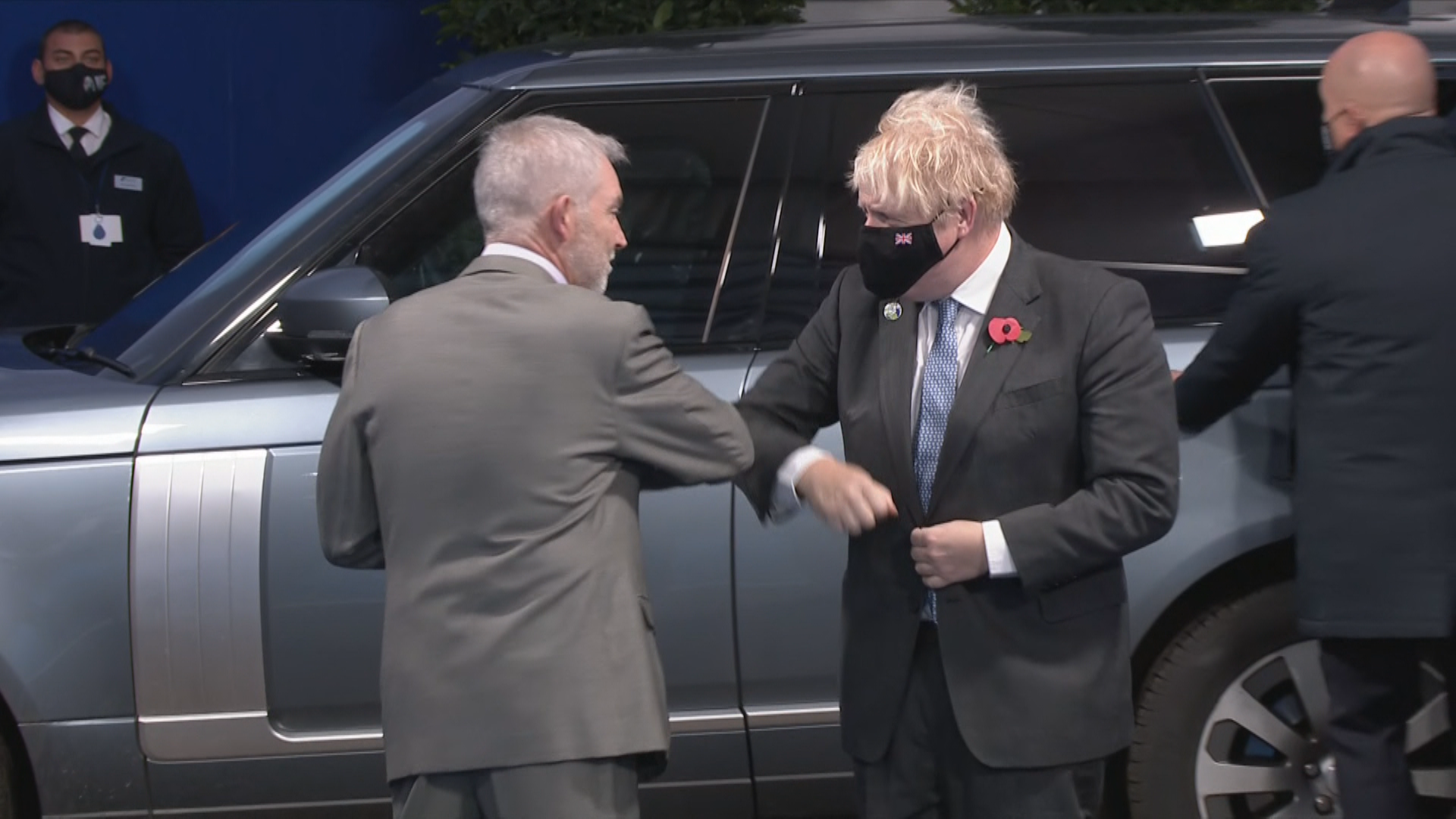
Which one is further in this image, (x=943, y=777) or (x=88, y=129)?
(x=88, y=129)

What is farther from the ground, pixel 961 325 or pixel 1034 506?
pixel 961 325

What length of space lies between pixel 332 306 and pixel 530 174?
1020 millimetres

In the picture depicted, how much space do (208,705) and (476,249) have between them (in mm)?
1066

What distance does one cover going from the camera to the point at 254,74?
779 cm

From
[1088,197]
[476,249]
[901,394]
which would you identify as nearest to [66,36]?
[476,249]

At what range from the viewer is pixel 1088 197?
3.76m

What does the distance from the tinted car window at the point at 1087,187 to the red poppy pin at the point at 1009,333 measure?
0.98m

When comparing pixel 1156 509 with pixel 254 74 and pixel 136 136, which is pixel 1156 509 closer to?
pixel 136 136

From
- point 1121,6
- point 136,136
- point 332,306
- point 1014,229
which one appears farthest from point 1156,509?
point 136,136

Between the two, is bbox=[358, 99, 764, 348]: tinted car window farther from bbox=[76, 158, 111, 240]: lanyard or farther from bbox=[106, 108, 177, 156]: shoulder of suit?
bbox=[106, 108, 177, 156]: shoulder of suit

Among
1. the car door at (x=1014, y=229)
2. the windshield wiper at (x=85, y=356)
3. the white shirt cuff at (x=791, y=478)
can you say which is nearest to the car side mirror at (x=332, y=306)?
the windshield wiper at (x=85, y=356)

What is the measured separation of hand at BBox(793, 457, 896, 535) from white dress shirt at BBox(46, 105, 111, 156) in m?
4.60

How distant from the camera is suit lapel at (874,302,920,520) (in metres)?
2.81

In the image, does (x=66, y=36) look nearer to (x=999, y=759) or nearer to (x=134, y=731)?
(x=134, y=731)
